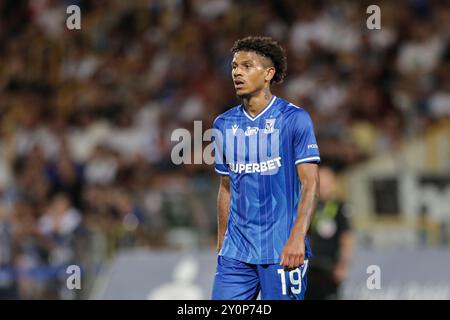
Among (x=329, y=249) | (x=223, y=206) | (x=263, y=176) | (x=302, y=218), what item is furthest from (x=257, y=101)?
(x=329, y=249)

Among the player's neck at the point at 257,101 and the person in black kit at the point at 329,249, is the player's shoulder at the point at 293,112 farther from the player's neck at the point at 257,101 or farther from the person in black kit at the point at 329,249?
the person in black kit at the point at 329,249

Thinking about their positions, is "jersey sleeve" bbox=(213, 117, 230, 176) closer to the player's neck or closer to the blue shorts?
the player's neck

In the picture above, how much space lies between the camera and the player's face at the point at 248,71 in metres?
5.83

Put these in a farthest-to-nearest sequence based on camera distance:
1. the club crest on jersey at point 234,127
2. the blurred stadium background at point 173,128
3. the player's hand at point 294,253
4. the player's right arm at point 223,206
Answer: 1. the blurred stadium background at point 173,128
2. the player's right arm at point 223,206
3. the club crest on jersey at point 234,127
4. the player's hand at point 294,253

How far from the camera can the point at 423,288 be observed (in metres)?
10.3

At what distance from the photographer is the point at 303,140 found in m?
5.75

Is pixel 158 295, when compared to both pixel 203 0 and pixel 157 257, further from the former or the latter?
pixel 203 0

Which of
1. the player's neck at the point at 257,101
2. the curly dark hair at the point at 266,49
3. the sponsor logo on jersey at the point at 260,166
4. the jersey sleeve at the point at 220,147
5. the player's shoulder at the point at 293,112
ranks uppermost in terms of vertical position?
the curly dark hair at the point at 266,49

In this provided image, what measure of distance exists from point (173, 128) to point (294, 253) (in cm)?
859

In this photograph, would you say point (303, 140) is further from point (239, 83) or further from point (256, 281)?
point (256, 281)

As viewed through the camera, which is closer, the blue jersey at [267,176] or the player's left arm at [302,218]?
the player's left arm at [302,218]

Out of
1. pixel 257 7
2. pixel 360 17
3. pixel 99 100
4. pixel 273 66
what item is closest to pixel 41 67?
pixel 99 100

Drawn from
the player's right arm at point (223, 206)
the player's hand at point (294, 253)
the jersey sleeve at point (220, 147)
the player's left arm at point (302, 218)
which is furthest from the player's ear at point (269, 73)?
the player's hand at point (294, 253)

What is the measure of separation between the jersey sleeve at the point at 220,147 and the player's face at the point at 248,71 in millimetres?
290
